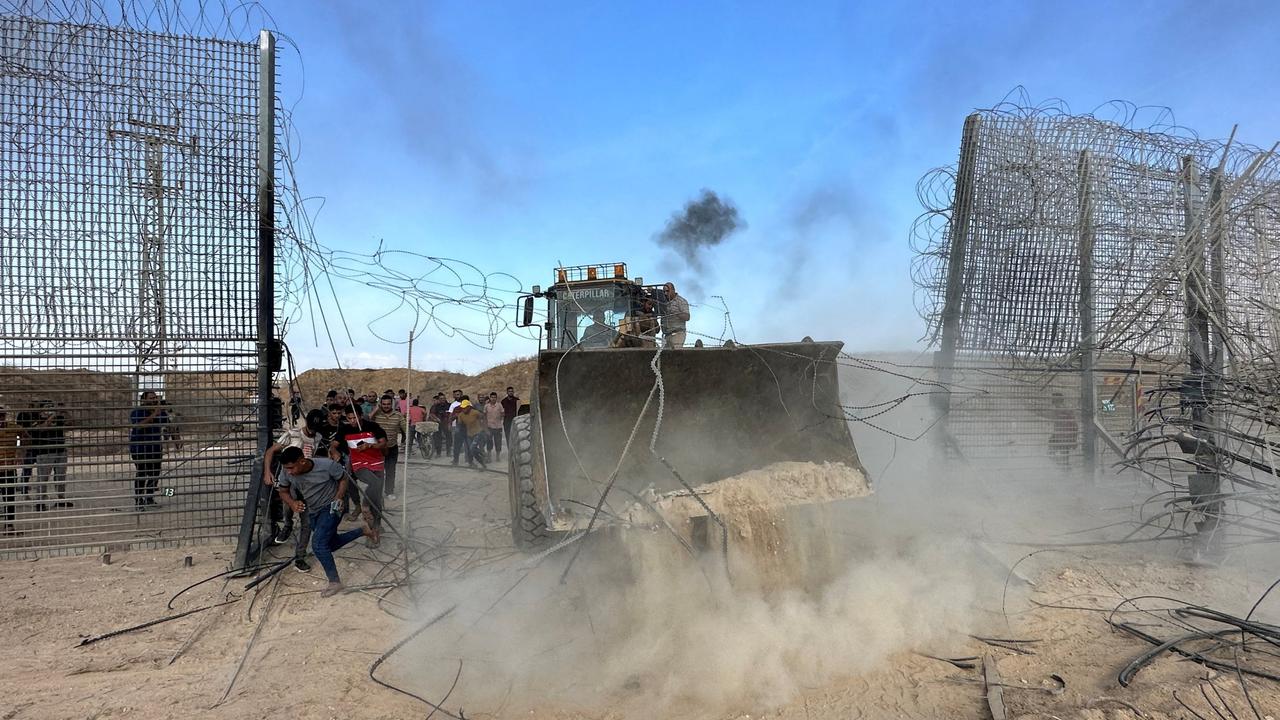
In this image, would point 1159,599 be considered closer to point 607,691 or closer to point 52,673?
point 607,691

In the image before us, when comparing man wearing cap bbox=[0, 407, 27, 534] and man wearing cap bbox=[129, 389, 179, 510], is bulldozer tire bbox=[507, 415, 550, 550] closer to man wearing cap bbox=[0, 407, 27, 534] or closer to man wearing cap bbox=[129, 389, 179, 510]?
man wearing cap bbox=[129, 389, 179, 510]

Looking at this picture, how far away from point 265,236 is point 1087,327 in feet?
31.3

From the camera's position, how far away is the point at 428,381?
33.8 m

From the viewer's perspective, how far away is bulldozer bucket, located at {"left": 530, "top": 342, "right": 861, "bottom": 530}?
20.6ft

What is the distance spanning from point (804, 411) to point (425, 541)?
13.9ft

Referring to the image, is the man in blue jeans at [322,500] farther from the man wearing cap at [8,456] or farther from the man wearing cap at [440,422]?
the man wearing cap at [440,422]

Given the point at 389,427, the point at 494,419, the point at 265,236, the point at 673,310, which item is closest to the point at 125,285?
the point at 265,236

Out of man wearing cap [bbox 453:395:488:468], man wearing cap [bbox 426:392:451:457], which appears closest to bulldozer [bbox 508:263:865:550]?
man wearing cap [bbox 453:395:488:468]

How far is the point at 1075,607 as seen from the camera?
16.6ft

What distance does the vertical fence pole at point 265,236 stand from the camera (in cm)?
673

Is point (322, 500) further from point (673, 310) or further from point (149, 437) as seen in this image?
point (673, 310)

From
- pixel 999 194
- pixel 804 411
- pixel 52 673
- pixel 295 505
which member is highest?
pixel 999 194

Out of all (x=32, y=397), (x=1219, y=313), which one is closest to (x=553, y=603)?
(x=32, y=397)

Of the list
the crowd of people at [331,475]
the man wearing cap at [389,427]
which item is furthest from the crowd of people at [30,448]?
the man wearing cap at [389,427]
